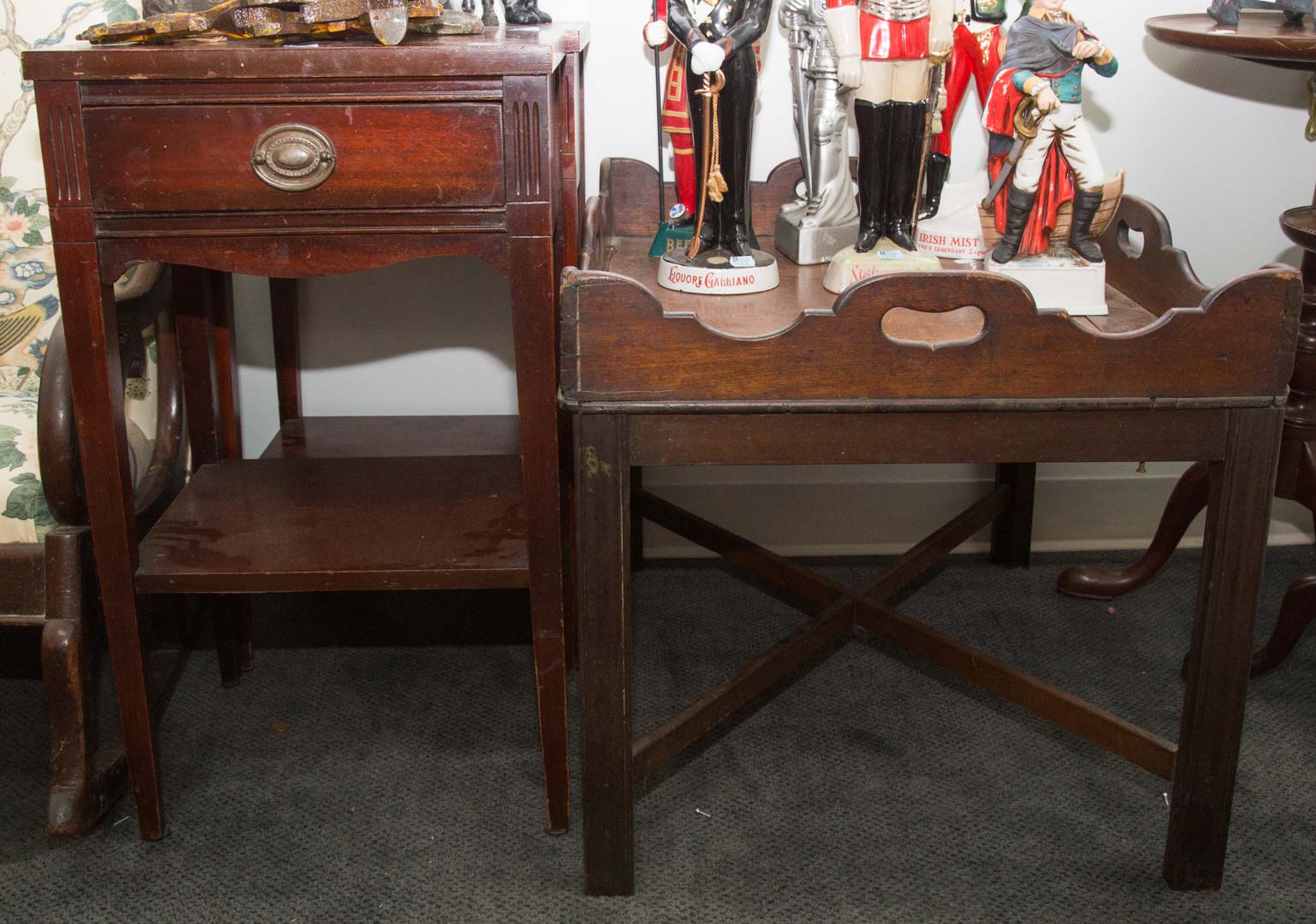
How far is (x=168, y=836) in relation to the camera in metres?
1.44

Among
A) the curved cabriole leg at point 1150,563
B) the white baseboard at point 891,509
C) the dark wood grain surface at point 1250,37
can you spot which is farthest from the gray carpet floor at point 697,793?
the dark wood grain surface at point 1250,37

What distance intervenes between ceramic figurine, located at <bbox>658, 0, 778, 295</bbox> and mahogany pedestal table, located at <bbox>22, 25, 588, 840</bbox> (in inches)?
5.3

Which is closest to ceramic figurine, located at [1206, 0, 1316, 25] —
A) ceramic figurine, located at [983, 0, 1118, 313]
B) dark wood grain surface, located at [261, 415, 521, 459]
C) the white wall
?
the white wall

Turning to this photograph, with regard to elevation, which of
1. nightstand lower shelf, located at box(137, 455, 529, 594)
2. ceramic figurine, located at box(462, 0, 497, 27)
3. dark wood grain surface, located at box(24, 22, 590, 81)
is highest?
ceramic figurine, located at box(462, 0, 497, 27)

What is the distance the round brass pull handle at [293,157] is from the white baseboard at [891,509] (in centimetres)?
93

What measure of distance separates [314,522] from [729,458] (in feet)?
1.69

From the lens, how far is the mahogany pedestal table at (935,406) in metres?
1.16

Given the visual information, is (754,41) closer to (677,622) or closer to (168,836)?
(677,622)

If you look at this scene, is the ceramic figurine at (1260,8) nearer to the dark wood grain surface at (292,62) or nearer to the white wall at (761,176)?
the white wall at (761,176)

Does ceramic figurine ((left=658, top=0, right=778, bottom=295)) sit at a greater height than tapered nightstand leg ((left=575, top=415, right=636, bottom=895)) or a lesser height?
greater

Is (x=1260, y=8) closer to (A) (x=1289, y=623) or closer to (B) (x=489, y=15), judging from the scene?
(A) (x=1289, y=623)

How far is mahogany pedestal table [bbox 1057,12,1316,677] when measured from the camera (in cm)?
145

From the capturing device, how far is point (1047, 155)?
1.29 meters

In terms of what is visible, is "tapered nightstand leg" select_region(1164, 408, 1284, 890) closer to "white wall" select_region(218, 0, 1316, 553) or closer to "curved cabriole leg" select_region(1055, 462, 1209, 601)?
"curved cabriole leg" select_region(1055, 462, 1209, 601)
